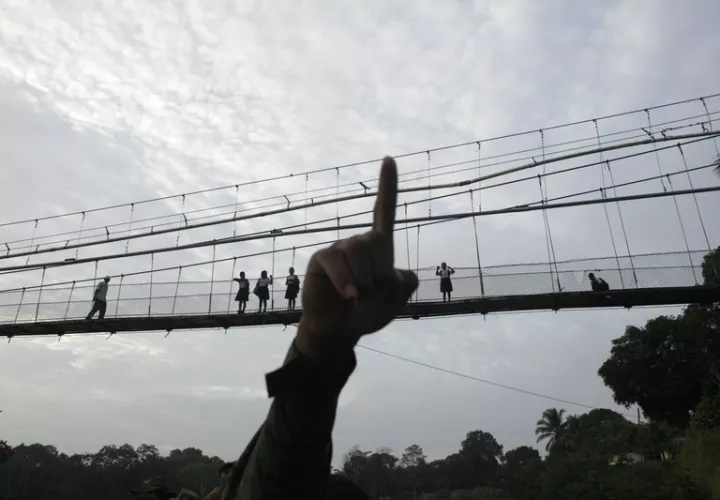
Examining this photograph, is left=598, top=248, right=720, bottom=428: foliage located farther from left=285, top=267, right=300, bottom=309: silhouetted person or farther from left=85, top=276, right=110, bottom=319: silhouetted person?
left=85, top=276, right=110, bottom=319: silhouetted person

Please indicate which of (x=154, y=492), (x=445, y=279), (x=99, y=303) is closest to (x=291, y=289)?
(x=445, y=279)

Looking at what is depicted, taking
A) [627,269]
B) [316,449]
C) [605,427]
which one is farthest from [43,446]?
[316,449]

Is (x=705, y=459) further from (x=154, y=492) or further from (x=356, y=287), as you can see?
(x=356, y=287)

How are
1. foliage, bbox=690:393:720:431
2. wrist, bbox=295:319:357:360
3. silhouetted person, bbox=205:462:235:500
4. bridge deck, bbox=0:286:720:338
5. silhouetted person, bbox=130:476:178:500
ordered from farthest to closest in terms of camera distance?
foliage, bbox=690:393:720:431 → bridge deck, bbox=0:286:720:338 → silhouetted person, bbox=130:476:178:500 → silhouetted person, bbox=205:462:235:500 → wrist, bbox=295:319:357:360

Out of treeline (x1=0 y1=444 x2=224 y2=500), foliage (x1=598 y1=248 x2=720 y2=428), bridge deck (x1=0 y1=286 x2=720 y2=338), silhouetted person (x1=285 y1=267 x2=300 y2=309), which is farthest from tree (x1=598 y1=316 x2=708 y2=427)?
treeline (x1=0 y1=444 x2=224 y2=500)

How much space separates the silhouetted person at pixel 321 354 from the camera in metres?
1.26

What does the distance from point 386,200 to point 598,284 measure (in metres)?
13.0

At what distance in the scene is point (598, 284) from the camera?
13.1m

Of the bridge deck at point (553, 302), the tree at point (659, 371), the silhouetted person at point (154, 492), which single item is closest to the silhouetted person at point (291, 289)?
the bridge deck at point (553, 302)

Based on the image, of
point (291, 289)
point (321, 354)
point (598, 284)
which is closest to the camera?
point (321, 354)

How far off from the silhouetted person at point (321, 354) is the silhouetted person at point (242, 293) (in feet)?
44.6

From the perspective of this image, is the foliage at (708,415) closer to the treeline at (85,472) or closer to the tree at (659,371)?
the tree at (659,371)

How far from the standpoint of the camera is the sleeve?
4.71 feet

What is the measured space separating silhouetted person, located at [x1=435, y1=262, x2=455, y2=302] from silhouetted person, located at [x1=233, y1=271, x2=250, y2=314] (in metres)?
4.94
